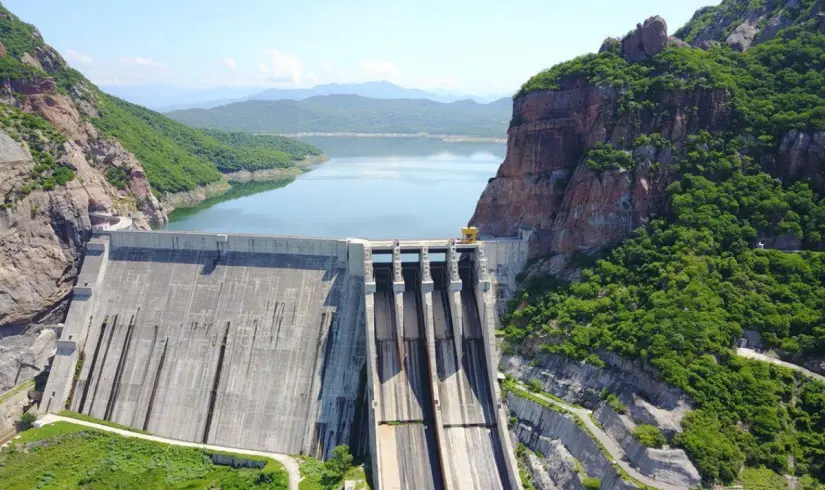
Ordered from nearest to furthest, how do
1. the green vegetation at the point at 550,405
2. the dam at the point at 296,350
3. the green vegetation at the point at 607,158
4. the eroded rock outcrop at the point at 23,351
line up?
the green vegetation at the point at 550,405
the dam at the point at 296,350
the eroded rock outcrop at the point at 23,351
the green vegetation at the point at 607,158

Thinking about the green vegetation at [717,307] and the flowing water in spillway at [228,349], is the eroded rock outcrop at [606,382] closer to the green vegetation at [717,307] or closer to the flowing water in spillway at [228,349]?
the green vegetation at [717,307]

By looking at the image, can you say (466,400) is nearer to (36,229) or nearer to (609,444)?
(609,444)

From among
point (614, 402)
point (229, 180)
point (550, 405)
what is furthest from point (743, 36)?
point (229, 180)

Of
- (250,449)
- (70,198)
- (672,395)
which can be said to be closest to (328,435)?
(250,449)

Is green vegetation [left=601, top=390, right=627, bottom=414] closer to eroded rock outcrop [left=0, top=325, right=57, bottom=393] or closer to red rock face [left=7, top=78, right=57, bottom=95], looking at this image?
eroded rock outcrop [left=0, top=325, right=57, bottom=393]

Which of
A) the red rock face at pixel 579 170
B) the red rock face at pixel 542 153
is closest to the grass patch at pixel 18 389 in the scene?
the red rock face at pixel 579 170

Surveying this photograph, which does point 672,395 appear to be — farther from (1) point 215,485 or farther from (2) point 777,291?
(1) point 215,485
